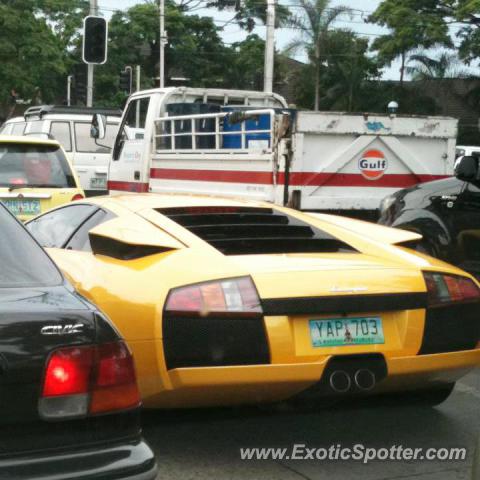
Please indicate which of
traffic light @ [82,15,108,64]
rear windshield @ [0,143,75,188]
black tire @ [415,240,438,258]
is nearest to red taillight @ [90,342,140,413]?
black tire @ [415,240,438,258]

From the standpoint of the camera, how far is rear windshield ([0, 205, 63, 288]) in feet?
10.3

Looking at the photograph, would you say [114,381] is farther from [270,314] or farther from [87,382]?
[270,314]

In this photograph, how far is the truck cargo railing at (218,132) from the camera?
→ 32.7 ft

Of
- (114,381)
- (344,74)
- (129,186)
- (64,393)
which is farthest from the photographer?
(344,74)

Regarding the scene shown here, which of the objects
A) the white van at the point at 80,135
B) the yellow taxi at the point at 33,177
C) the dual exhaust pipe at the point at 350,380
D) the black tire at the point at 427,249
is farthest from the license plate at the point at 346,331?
the white van at the point at 80,135

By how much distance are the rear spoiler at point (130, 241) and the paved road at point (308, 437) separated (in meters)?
0.85

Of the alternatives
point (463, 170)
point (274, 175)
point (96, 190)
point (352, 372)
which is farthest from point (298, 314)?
point (96, 190)

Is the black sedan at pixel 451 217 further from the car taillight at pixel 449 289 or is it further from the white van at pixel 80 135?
the white van at pixel 80 135

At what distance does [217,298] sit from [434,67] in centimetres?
4378

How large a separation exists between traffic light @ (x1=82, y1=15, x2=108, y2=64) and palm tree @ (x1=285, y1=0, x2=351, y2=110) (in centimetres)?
2753

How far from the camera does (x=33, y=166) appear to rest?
32.9 feet

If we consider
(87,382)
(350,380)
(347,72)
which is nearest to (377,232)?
(350,380)

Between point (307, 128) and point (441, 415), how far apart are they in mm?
4511

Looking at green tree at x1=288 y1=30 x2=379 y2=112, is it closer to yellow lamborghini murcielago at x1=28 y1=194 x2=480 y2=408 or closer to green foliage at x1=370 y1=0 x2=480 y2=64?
green foliage at x1=370 y1=0 x2=480 y2=64
